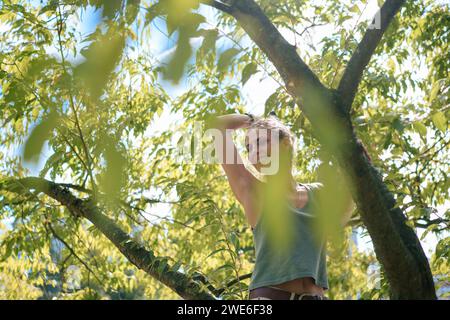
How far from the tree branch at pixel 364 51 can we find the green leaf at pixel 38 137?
0.87 metres

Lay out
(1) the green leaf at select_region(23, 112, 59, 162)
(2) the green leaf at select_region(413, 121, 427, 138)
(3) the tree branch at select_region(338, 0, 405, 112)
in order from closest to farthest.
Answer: (1) the green leaf at select_region(23, 112, 59, 162) → (3) the tree branch at select_region(338, 0, 405, 112) → (2) the green leaf at select_region(413, 121, 427, 138)

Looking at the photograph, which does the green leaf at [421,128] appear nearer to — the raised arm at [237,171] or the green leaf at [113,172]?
the raised arm at [237,171]

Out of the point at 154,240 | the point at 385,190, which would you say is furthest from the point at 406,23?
the point at 385,190

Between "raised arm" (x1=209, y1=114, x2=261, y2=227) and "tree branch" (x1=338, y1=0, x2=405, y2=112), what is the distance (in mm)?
416

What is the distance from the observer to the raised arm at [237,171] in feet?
6.08

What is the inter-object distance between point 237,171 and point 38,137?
1.29m

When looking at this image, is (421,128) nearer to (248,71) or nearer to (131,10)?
(248,71)

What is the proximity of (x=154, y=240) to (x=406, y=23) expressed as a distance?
2500mm

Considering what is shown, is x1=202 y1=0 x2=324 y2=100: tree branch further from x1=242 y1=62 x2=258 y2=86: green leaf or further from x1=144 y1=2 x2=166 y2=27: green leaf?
x1=144 y1=2 x2=166 y2=27: green leaf

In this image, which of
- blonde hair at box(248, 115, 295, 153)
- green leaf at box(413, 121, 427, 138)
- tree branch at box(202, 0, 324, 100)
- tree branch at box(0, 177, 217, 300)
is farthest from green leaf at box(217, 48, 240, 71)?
tree branch at box(0, 177, 217, 300)

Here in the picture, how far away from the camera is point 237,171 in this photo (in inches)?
76.9

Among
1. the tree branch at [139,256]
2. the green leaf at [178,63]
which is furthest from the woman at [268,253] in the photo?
the green leaf at [178,63]

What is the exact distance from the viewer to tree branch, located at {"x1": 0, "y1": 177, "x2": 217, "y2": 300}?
256 cm

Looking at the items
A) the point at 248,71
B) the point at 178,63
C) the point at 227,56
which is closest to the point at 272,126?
the point at 248,71
